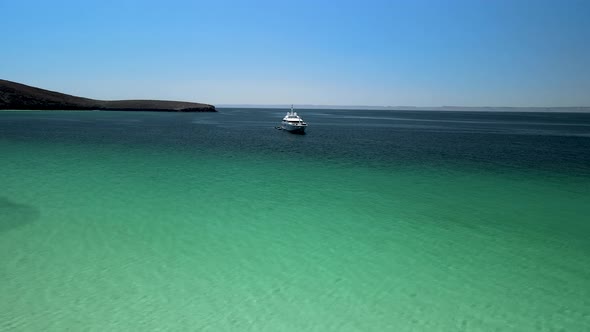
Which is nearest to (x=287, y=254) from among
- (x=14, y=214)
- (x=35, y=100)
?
(x=14, y=214)

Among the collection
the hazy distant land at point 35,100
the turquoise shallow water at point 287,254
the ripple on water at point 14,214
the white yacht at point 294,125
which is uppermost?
the hazy distant land at point 35,100

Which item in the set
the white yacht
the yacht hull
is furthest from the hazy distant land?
the yacht hull

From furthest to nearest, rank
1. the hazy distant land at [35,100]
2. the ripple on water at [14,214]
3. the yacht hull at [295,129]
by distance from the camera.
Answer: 1. the hazy distant land at [35,100]
2. the yacht hull at [295,129]
3. the ripple on water at [14,214]

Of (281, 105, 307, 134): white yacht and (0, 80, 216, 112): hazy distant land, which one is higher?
(0, 80, 216, 112): hazy distant land

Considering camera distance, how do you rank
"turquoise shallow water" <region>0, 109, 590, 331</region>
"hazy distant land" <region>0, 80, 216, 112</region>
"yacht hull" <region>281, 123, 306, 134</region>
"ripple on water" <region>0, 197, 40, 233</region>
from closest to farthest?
"turquoise shallow water" <region>0, 109, 590, 331</region> < "ripple on water" <region>0, 197, 40, 233</region> < "yacht hull" <region>281, 123, 306, 134</region> < "hazy distant land" <region>0, 80, 216, 112</region>

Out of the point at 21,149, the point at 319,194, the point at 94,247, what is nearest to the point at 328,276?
the point at 94,247

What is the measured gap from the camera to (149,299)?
Answer: 8.49 meters

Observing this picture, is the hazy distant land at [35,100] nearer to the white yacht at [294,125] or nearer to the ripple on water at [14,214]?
the white yacht at [294,125]

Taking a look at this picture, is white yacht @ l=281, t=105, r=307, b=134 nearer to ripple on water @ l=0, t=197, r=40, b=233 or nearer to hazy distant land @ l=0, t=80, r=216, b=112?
ripple on water @ l=0, t=197, r=40, b=233

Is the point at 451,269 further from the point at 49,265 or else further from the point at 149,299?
the point at 49,265

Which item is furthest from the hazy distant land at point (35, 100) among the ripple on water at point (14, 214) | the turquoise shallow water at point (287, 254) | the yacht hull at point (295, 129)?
the ripple on water at point (14, 214)

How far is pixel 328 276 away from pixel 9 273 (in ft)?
27.3

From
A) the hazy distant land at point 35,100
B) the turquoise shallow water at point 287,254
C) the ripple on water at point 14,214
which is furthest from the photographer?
the hazy distant land at point 35,100

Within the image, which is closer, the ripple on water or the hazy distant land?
the ripple on water
